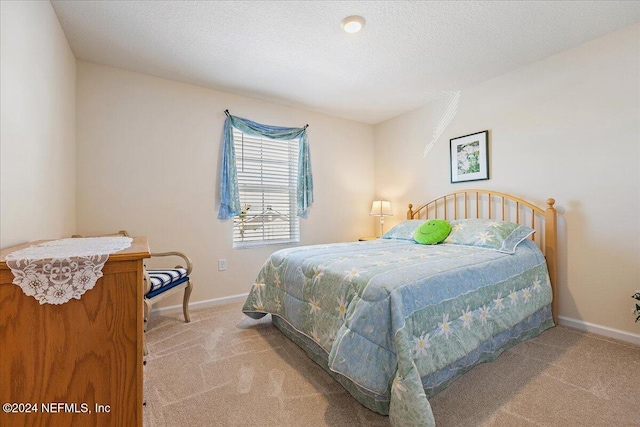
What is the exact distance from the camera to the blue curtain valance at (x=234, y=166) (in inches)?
125

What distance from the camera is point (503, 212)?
2.90m

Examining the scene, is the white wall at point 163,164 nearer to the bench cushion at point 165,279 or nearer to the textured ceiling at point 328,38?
the textured ceiling at point 328,38

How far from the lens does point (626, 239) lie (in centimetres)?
220

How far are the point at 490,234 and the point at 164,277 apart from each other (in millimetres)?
2782

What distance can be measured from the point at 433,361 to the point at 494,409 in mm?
401

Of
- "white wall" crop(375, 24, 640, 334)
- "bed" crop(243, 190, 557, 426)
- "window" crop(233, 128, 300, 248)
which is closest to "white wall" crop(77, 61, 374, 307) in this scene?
"window" crop(233, 128, 300, 248)

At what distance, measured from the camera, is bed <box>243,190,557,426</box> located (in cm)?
135

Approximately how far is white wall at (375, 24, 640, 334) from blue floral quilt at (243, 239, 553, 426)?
37cm

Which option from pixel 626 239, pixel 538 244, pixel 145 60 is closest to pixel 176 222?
pixel 145 60

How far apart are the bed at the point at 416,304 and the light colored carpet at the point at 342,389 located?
0.31 ft

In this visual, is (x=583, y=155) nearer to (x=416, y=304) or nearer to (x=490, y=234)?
(x=490, y=234)

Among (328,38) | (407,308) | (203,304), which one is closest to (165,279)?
(203,304)

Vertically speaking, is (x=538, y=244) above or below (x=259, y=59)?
below

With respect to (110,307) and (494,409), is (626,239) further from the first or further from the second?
(110,307)
